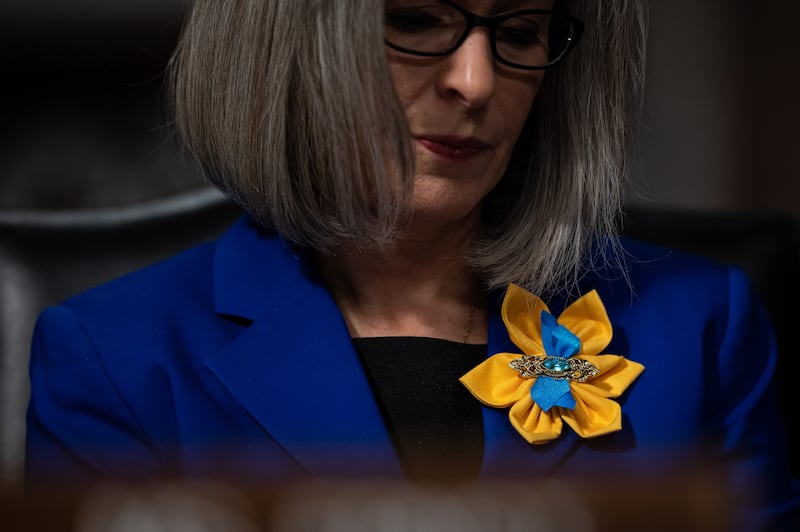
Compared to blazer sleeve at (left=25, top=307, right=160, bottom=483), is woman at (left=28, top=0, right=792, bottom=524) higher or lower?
higher

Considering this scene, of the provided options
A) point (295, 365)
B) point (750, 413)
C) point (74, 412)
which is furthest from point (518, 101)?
point (74, 412)

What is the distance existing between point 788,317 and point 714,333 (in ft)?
1.06

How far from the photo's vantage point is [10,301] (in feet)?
4.36

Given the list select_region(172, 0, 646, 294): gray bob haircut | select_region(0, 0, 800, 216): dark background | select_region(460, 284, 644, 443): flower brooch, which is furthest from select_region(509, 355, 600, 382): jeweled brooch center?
select_region(0, 0, 800, 216): dark background

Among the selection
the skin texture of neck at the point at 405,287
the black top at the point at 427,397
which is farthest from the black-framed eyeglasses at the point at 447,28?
the black top at the point at 427,397

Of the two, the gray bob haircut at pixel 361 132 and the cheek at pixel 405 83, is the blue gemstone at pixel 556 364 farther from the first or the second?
the cheek at pixel 405 83

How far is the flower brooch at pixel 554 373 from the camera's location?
1.03 metres

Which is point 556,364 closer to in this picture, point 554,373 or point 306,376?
point 554,373

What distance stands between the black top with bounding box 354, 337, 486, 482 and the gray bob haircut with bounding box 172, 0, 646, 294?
0.11 metres

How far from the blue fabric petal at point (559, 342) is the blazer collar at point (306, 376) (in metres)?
0.04

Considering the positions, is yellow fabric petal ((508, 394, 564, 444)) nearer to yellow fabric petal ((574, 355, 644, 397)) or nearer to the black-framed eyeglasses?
yellow fabric petal ((574, 355, 644, 397))

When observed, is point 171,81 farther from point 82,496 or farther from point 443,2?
point 82,496

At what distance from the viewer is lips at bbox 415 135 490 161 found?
1.01 meters

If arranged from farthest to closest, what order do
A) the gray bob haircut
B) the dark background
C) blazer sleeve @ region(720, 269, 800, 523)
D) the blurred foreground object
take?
the dark background → blazer sleeve @ region(720, 269, 800, 523) → the gray bob haircut → the blurred foreground object
